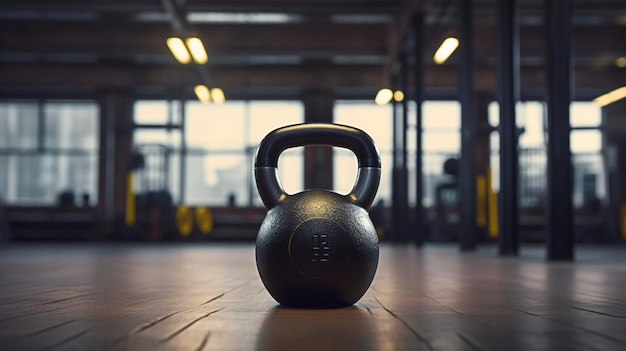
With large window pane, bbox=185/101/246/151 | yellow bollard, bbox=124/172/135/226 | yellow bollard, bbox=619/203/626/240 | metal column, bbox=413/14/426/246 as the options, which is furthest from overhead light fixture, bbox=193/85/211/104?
yellow bollard, bbox=619/203/626/240

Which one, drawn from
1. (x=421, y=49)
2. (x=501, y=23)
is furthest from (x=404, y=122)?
(x=501, y=23)

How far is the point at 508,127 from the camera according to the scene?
7602mm

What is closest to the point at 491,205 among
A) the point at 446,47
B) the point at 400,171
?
the point at 400,171

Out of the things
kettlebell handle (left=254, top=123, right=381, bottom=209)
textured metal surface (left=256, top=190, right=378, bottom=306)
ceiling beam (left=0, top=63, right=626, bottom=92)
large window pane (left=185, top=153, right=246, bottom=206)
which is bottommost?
textured metal surface (left=256, top=190, right=378, bottom=306)

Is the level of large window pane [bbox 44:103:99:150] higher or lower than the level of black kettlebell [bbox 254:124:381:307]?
higher

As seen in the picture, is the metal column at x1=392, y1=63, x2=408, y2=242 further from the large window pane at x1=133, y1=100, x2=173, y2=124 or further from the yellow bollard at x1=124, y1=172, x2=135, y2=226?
the large window pane at x1=133, y1=100, x2=173, y2=124

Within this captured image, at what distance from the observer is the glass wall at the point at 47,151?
18000 millimetres

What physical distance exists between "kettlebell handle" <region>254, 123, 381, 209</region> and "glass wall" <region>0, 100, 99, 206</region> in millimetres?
16754

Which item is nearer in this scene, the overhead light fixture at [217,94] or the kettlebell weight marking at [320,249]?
the kettlebell weight marking at [320,249]

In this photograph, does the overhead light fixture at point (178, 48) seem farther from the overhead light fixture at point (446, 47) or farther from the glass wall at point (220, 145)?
the glass wall at point (220, 145)

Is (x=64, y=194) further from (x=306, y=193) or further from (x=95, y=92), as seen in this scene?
(x=306, y=193)

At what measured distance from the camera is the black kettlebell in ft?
6.50

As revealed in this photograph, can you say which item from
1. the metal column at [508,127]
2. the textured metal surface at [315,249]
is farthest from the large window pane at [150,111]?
the textured metal surface at [315,249]

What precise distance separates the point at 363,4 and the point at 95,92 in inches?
349
